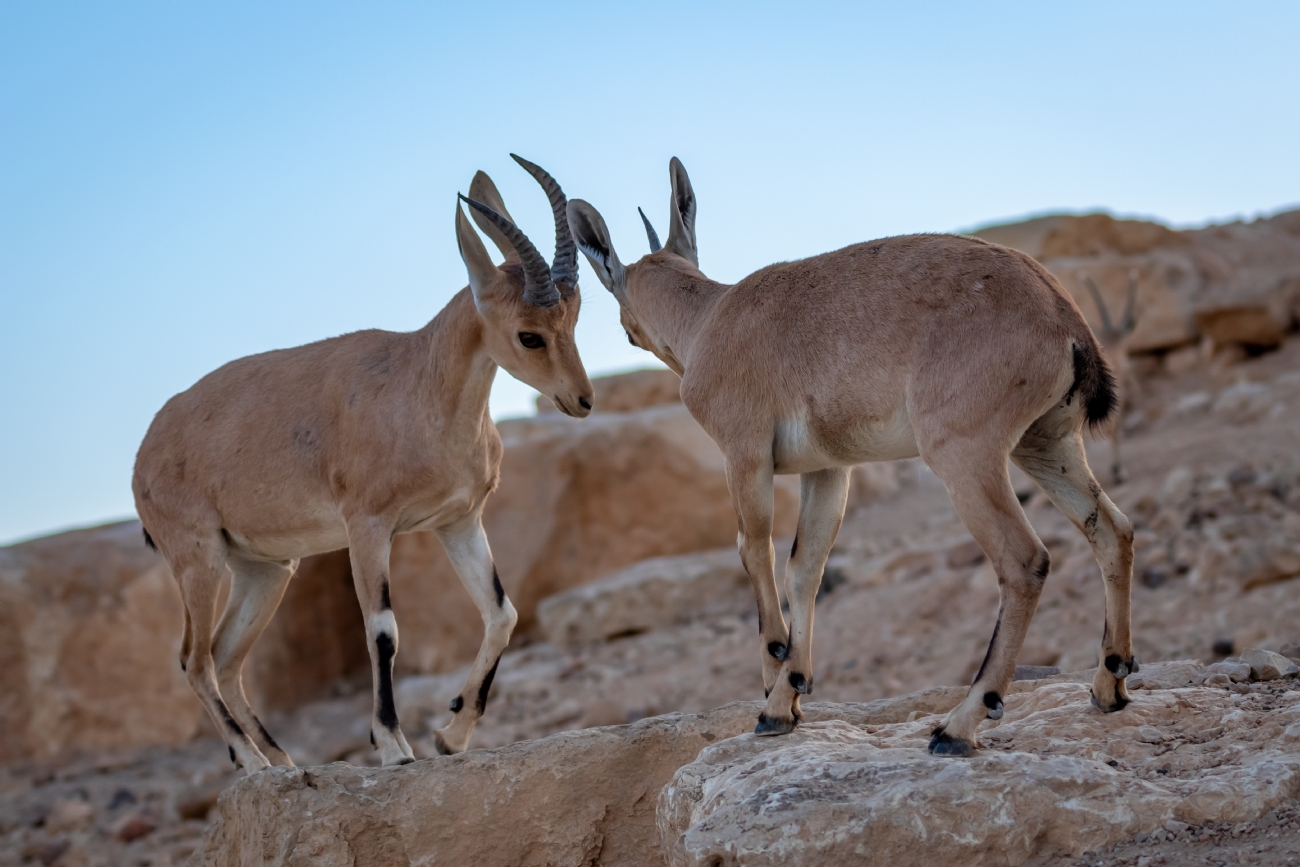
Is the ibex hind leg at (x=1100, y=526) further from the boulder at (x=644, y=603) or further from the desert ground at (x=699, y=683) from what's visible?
the boulder at (x=644, y=603)

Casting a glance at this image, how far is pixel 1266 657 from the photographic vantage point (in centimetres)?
610

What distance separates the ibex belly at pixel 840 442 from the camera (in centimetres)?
534

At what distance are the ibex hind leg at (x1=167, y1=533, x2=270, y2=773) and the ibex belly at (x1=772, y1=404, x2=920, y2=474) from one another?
11.7 feet

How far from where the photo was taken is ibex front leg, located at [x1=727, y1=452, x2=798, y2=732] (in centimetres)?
572

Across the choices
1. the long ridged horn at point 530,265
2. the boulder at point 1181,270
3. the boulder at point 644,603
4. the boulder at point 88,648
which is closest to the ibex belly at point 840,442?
the long ridged horn at point 530,265

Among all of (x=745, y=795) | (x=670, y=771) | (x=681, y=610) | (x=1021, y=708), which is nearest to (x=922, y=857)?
(x=745, y=795)

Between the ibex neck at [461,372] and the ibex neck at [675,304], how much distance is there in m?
0.93

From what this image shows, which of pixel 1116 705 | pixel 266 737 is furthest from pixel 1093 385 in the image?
pixel 266 737

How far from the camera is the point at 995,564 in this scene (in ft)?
15.8

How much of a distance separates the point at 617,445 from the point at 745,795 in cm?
1234

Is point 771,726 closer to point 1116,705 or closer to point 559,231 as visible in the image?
point 1116,705

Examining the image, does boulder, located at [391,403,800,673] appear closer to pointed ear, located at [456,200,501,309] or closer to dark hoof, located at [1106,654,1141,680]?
pointed ear, located at [456,200,501,309]

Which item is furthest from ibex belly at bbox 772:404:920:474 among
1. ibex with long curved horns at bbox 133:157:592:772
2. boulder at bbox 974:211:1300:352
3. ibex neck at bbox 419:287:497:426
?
boulder at bbox 974:211:1300:352

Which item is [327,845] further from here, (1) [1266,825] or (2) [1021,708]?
(1) [1266,825]
